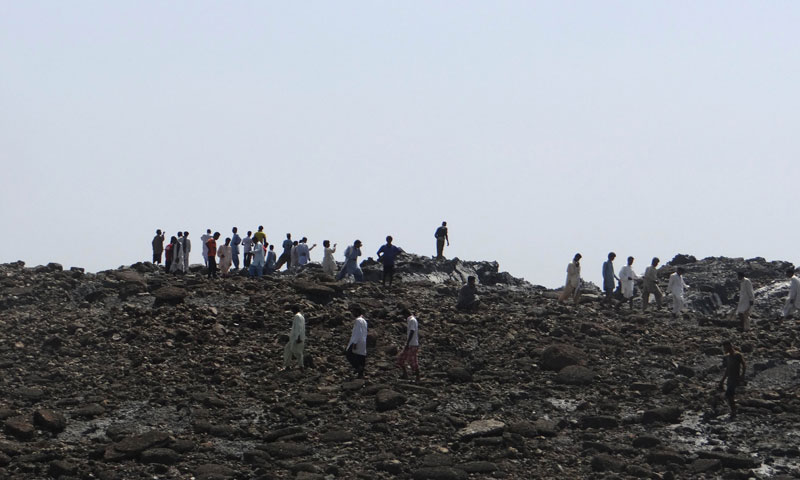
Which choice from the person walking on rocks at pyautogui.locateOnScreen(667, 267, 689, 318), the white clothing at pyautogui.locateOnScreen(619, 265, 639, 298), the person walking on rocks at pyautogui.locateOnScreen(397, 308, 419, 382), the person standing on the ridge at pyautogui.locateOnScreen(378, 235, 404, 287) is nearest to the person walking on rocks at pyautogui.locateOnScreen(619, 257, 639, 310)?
the white clothing at pyautogui.locateOnScreen(619, 265, 639, 298)

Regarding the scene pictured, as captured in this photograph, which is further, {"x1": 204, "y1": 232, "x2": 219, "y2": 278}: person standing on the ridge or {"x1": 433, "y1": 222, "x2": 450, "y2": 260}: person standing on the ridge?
{"x1": 433, "y1": 222, "x2": 450, "y2": 260}: person standing on the ridge

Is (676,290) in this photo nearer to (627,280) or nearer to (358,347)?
(627,280)

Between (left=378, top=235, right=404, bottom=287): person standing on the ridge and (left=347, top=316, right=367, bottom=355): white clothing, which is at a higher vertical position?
(left=378, top=235, right=404, bottom=287): person standing on the ridge

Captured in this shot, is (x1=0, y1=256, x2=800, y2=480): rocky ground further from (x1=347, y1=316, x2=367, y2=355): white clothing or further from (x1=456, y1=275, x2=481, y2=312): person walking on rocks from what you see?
(x1=347, y1=316, x2=367, y2=355): white clothing

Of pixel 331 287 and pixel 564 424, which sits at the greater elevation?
pixel 331 287

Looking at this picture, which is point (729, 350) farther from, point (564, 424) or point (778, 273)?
point (778, 273)

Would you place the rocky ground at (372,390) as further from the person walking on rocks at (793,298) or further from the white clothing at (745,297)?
the white clothing at (745,297)

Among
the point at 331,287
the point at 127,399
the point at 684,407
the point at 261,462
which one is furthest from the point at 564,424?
the point at 331,287

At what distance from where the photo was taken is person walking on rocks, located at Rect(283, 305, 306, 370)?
26.5 meters

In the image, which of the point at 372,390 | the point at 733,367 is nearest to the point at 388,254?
the point at 372,390

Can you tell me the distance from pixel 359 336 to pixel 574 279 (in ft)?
36.8

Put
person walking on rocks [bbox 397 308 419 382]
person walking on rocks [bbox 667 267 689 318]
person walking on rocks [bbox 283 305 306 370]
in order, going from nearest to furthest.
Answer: person walking on rocks [bbox 397 308 419 382] < person walking on rocks [bbox 283 305 306 370] < person walking on rocks [bbox 667 267 689 318]

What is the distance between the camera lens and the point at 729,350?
23438 mm

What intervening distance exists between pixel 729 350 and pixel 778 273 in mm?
22493
